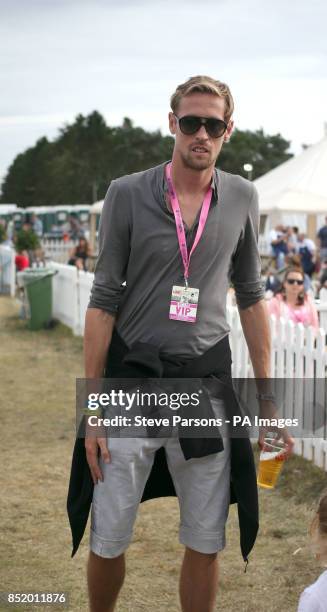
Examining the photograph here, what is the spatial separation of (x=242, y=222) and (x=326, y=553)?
1.08 metres

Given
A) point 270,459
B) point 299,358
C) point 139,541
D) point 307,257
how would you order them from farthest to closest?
point 307,257 < point 299,358 < point 139,541 < point 270,459

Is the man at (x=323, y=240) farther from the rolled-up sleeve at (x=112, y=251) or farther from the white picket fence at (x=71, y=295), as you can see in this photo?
the rolled-up sleeve at (x=112, y=251)

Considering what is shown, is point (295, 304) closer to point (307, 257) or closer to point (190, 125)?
point (190, 125)

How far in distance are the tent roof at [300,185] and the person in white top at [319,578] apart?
14.8m

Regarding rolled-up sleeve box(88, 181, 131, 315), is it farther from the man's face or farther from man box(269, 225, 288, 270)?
man box(269, 225, 288, 270)

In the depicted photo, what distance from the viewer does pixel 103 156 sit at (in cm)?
8912

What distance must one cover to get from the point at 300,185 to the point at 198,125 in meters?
15.8

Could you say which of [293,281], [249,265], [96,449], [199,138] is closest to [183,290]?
[249,265]

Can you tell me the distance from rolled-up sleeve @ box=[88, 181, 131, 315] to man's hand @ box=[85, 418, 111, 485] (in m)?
0.40

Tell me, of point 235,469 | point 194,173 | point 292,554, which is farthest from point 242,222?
point 292,554

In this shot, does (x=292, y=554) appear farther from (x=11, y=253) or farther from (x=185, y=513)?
(x=11, y=253)

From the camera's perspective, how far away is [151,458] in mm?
2775

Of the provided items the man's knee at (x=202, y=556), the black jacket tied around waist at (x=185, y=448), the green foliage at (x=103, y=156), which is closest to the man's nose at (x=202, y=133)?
the black jacket tied around waist at (x=185, y=448)

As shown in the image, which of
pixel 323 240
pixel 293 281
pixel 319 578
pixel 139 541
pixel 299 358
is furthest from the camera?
pixel 323 240
